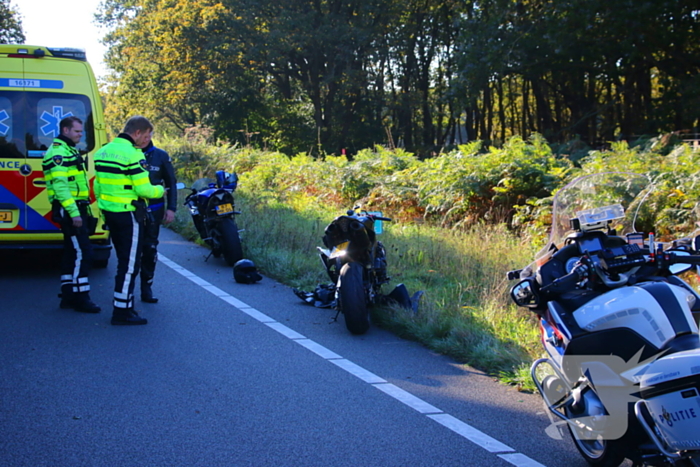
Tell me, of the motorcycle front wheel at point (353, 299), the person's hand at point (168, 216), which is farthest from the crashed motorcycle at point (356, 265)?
the person's hand at point (168, 216)

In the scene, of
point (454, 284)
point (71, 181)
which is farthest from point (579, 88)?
point (71, 181)

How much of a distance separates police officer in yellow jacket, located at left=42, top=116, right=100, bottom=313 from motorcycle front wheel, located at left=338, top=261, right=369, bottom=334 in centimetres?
262

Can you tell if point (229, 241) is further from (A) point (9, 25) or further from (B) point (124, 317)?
(A) point (9, 25)

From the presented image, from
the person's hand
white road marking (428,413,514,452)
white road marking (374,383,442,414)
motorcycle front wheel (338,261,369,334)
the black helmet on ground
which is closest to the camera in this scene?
white road marking (428,413,514,452)

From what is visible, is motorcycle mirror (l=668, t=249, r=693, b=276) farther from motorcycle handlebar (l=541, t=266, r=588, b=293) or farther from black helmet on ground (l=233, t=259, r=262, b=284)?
black helmet on ground (l=233, t=259, r=262, b=284)

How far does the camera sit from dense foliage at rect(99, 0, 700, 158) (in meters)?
25.7

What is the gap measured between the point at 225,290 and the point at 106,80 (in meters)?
57.5

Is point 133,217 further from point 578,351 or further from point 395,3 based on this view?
point 395,3

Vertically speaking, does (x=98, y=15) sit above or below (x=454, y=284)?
above

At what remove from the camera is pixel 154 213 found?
7.97m

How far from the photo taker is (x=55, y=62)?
8734mm

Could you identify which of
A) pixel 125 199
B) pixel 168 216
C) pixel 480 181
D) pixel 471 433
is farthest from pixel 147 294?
pixel 480 181

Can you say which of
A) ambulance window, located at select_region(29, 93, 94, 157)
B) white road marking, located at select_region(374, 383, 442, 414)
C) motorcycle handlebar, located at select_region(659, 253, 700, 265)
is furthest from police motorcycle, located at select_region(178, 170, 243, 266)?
motorcycle handlebar, located at select_region(659, 253, 700, 265)

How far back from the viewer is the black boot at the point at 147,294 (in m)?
7.70
